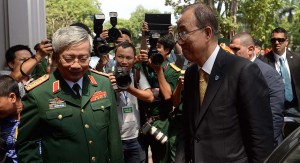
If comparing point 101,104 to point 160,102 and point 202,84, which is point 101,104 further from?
point 160,102

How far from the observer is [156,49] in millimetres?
4621

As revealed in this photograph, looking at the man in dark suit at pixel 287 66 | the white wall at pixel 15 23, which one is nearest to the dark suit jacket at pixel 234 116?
the man in dark suit at pixel 287 66

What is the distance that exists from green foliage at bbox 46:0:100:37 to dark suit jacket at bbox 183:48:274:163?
124 feet

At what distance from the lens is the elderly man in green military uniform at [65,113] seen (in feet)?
9.05

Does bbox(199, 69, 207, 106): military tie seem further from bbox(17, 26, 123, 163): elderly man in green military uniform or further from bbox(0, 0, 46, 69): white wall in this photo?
bbox(0, 0, 46, 69): white wall

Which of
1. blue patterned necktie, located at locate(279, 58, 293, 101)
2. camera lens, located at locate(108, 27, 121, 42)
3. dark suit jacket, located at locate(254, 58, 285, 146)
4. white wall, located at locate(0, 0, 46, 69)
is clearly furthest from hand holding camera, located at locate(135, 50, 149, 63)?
white wall, located at locate(0, 0, 46, 69)

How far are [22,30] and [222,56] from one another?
4.59 meters

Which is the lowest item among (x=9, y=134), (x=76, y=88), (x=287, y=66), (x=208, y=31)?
(x=9, y=134)

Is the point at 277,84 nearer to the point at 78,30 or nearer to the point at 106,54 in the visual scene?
the point at 106,54

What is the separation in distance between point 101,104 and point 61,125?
1.03ft

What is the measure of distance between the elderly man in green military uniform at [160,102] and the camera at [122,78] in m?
0.51

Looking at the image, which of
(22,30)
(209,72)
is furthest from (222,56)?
(22,30)

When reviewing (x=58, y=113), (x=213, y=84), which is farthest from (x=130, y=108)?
(x=213, y=84)

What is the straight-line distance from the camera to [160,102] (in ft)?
14.7
